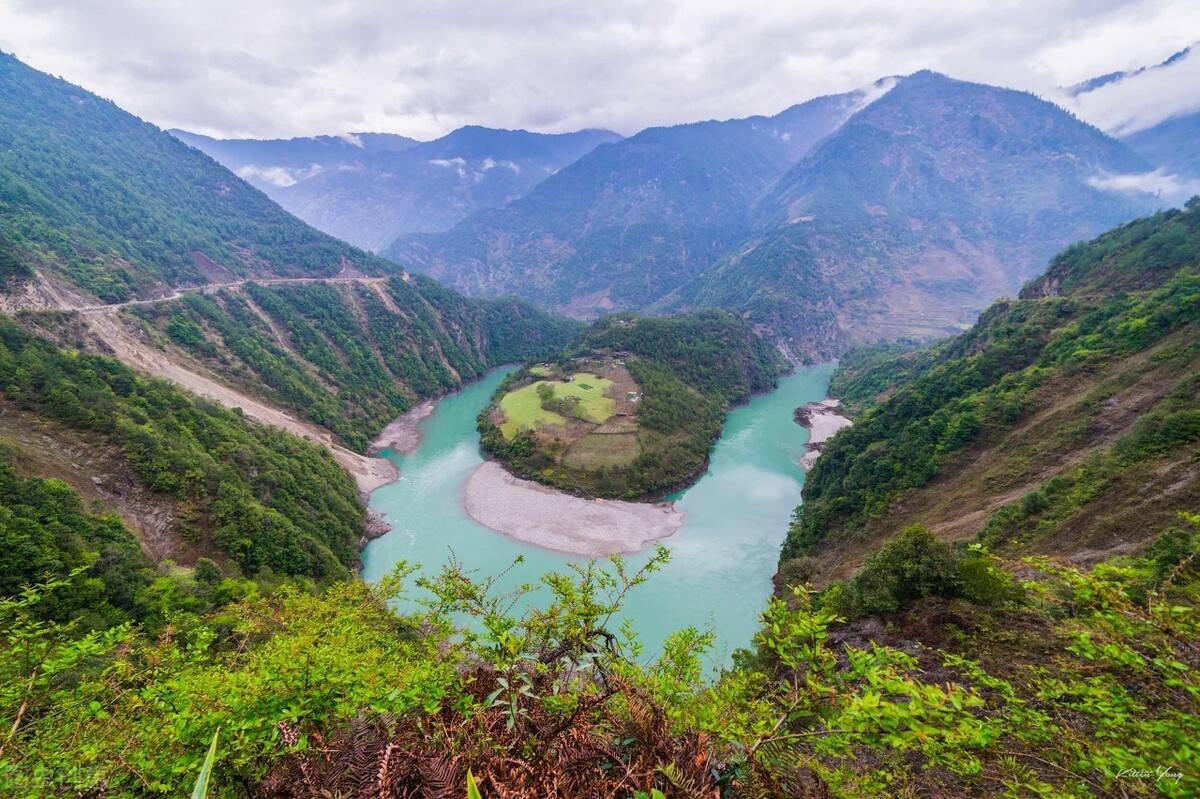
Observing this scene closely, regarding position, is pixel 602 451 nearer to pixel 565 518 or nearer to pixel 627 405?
pixel 565 518

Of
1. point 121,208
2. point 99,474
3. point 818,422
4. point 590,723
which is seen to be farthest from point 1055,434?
point 121,208

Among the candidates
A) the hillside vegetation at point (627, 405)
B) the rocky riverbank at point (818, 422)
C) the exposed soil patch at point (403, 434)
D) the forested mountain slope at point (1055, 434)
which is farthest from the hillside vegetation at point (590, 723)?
the exposed soil patch at point (403, 434)

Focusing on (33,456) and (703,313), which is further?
(703,313)

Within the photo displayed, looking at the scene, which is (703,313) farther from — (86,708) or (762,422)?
(86,708)

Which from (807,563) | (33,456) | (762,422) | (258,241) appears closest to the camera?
(33,456)

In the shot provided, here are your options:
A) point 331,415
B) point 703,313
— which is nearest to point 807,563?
point 331,415

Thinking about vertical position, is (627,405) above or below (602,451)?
above

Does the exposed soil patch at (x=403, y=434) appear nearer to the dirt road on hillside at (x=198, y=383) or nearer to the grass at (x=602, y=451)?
the dirt road on hillside at (x=198, y=383)

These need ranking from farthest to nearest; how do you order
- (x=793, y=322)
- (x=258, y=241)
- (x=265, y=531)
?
(x=793, y=322)
(x=258, y=241)
(x=265, y=531)
